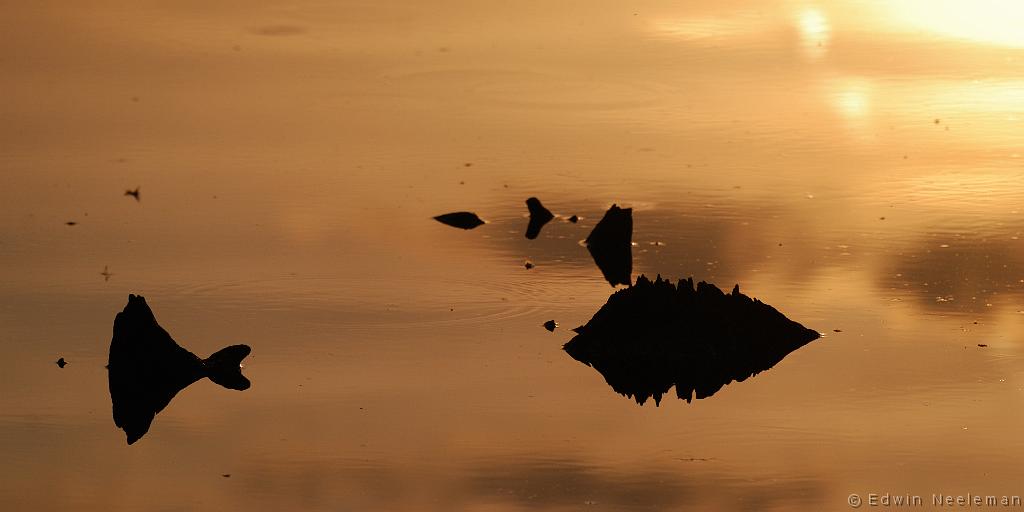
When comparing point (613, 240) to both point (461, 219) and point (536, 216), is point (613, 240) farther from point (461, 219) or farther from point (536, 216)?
point (461, 219)

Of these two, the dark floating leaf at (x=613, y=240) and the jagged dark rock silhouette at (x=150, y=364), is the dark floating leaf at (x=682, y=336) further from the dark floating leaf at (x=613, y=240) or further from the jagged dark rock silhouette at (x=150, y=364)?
the jagged dark rock silhouette at (x=150, y=364)

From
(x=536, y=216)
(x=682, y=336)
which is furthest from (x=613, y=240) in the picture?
(x=682, y=336)

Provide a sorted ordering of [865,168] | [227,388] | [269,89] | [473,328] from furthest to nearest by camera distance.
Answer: [269,89]
[865,168]
[473,328]
[227,388]

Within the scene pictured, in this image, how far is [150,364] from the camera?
21.9 metres

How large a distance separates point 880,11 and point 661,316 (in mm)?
14547

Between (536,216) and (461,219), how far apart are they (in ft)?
3.00

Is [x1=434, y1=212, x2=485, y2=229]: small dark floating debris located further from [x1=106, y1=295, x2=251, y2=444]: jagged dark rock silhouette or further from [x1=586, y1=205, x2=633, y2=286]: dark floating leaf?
A: [x1=106, y1=295, x2=251, y2=444]: jagged dark rock silhouette

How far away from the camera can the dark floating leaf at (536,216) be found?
89.5ft

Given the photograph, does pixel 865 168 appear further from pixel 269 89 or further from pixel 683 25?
pixel 269 89

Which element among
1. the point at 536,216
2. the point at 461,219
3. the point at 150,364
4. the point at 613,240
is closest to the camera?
the point at 150,364

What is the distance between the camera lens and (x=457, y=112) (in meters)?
30.9

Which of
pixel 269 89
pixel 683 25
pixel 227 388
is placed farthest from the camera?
pixel 683 25

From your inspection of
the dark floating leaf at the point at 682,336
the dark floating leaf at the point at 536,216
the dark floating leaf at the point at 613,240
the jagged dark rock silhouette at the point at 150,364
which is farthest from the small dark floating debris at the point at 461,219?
the jagged dark rock silhouette at the point at 150,364

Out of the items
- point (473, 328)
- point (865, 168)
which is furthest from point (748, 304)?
point (865, 168)
